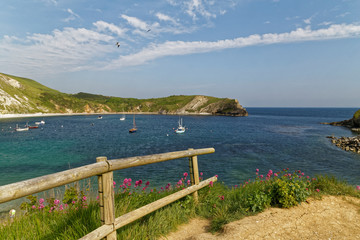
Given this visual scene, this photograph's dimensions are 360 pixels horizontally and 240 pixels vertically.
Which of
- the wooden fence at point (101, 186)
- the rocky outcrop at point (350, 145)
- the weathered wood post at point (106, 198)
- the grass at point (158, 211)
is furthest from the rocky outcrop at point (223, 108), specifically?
the weathered wood post at point (106, 198)

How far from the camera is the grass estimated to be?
4141 mm

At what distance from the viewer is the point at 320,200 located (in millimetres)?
6805

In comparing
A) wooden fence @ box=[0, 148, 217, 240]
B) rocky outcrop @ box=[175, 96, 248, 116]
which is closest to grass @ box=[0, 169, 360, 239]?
wooden fence @ box=[0, 148, 217, 240]

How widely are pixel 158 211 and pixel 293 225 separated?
3479mm

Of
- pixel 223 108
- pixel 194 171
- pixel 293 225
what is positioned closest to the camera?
pixel 293 225

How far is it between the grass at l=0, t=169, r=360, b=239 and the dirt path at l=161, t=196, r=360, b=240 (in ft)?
0.83

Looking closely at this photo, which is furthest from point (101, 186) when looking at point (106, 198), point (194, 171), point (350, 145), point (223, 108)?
point (223, 108)

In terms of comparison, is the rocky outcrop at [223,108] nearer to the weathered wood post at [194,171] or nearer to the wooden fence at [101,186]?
the weathered wood post at [194,171]

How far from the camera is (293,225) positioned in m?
5.23

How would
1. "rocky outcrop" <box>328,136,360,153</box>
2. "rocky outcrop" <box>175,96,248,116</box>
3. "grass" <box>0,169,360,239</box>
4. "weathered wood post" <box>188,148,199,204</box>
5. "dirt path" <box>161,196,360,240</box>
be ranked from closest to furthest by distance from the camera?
"grass" <box>0,169,360,239</box>, "dirt path" <box>161,196,360,240</box>, "weathered wood post" <box>188,148,199,204</box>, "rocky outcrop" <box>328,136,360,153</box>, "rocky outcrop" <box>175,96,248,116</box>

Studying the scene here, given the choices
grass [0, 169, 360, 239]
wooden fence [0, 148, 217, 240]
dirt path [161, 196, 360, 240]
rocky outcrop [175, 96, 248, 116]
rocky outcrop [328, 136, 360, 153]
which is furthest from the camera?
rocky outcrop [175, 96, 248, 116]

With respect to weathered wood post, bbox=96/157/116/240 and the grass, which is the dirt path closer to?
the grass

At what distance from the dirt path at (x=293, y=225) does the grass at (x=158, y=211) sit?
251 millimetres

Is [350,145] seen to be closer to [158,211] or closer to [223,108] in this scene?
[158,211]
